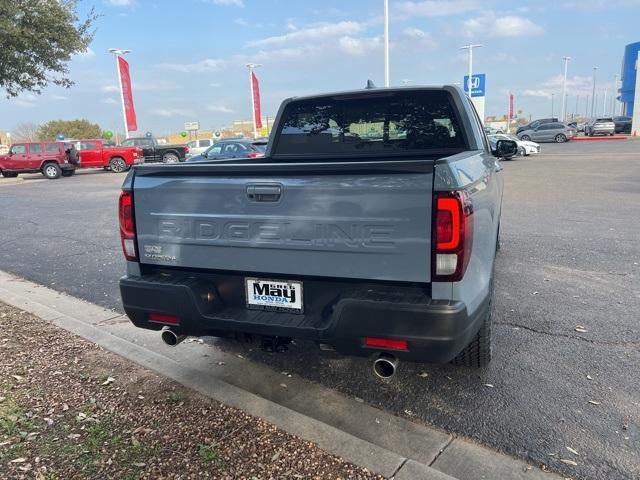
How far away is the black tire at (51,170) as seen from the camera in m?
25.1

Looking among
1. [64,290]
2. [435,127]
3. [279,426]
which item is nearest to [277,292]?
[279,426]

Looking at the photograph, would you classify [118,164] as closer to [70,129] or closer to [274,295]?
[274,295]

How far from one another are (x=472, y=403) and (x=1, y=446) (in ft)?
9.02

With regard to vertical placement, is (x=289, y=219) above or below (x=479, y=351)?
above

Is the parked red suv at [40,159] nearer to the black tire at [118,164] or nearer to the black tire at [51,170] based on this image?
the black tire at [51,170]

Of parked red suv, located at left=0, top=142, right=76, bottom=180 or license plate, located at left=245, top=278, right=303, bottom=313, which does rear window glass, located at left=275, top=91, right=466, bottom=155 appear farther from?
parked red suv, located at left=0, top=142, right=76, bottom=180

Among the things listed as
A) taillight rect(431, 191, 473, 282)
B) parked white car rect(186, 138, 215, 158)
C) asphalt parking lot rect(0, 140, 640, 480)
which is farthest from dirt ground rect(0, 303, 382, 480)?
parked white car rect(186, 138, 215, 158)

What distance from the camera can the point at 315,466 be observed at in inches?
100.0

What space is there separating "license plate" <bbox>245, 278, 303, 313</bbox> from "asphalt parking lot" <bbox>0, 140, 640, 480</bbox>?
3.02ft

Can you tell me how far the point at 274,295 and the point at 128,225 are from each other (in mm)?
1081

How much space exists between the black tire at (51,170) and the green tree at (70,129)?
38.3 m

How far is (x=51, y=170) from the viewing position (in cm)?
2512

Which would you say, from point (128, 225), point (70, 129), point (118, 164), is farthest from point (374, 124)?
point (70, 129)

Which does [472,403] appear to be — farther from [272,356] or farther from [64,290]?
[64,290]
